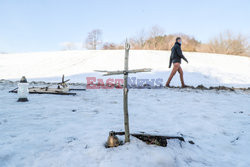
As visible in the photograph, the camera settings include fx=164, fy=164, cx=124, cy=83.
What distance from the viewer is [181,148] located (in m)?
2.04

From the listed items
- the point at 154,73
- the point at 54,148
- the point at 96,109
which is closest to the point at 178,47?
the point at 154,73

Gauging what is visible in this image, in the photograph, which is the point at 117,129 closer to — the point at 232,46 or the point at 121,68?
the point at 121,68

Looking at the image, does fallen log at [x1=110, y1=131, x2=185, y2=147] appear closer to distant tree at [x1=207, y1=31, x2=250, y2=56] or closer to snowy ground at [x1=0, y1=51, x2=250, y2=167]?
Result: snowy ground at [x1=0, y1=51, x2=250, y2=167]

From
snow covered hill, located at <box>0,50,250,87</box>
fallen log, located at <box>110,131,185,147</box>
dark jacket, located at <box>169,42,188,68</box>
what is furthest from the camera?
snow covered hill, located at <box>0,50,250,87</box>

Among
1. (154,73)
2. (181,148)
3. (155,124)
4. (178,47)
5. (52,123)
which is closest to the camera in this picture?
(181,148)

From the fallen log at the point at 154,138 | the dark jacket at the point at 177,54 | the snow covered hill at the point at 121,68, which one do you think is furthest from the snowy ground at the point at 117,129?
the snow covered hill at the point at 121,68

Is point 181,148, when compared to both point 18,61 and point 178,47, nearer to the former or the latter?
point 178,47

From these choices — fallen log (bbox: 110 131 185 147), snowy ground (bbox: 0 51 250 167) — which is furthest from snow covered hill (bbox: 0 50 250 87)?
fallen log (bbox: 110 131 185 147)

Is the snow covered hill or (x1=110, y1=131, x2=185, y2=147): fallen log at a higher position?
the snow covered hill

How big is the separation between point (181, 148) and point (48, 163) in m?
1.52

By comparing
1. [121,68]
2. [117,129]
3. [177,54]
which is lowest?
[117,129]

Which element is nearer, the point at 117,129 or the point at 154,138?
the point at 154,138

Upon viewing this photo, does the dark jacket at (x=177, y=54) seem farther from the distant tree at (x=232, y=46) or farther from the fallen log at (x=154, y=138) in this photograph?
the distant tree at (x=232, y=46)

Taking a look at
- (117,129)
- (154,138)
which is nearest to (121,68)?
(117,129)
